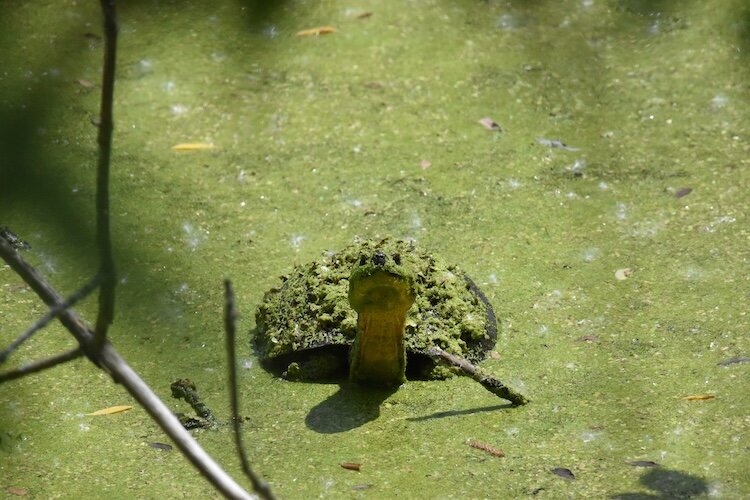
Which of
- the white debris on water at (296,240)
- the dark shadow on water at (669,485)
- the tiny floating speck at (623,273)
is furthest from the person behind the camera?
the white debris on water at (296,240)

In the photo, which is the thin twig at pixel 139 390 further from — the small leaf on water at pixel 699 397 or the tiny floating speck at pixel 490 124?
the tiny floating speck at pixel 490 124

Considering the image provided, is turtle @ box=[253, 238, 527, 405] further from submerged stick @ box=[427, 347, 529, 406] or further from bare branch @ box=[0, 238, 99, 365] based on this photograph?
bare branch @ box=[0, 238, 99, 365]

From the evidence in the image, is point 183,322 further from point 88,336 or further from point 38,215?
point 88,336

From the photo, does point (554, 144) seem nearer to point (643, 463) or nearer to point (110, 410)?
point (643, 463)

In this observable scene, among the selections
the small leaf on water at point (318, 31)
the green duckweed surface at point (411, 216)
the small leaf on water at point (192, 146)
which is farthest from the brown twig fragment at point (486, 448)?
the small leaf on water at point (318, 31)

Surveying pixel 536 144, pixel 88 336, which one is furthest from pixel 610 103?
pixel 88 336
